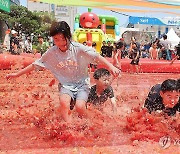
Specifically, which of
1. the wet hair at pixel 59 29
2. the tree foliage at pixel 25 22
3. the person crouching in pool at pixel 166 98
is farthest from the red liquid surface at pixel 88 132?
the tree foliage at pixel 25 22

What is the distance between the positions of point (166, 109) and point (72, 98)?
110 centimetres

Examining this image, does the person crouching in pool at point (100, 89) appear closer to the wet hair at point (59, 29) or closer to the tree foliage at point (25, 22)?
the wet hair at point (59, 29)

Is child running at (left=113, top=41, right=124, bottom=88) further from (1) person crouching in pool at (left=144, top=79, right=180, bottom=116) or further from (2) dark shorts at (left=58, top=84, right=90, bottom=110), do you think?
(1) person crouching in pool at (left=144, top=79, right=180, bottom=116)

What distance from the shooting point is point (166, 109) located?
4168 mm

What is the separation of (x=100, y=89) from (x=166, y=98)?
3.64 feet

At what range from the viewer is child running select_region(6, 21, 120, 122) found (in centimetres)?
427

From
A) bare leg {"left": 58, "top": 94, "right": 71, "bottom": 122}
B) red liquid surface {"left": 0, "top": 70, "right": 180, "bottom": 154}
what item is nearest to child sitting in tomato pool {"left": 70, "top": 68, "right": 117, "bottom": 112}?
red liquid surface {"left": 0, "top": 70, "right": 180, "bottom": 154}

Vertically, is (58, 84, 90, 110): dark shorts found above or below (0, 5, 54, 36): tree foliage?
below

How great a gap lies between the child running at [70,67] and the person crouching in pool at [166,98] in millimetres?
683

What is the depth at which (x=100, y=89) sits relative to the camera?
4.88m

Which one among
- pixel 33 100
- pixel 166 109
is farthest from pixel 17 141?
pixel 33 100

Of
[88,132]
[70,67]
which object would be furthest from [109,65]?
[88,132]

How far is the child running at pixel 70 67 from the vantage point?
14.0ft

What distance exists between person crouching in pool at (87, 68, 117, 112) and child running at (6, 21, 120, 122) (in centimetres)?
42
